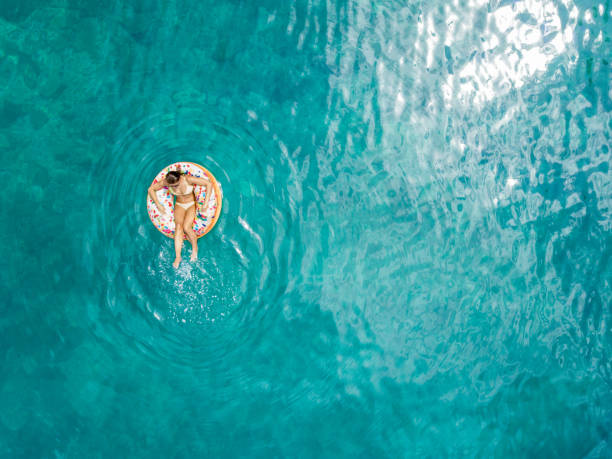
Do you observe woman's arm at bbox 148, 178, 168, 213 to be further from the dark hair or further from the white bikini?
the dark hair

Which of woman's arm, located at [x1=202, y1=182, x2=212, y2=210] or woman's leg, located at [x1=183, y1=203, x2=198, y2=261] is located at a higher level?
woman's arm, located at [x1=202, y1=182, x2=212, y2=210]

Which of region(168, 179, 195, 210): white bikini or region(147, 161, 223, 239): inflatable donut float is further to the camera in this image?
region(147, 161, 223, 239): inflatable donut float

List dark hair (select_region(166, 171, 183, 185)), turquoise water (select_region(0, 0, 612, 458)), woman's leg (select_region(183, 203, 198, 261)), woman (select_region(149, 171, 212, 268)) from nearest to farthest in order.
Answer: dark hair (select_region(166, 171, 183, 185)) → woman (select_region(149, 171, 212, 268)) → woman's leg (select_region(183, 203, 198, 261)) → turquoise water (select_region(0, 0, 612, 458))

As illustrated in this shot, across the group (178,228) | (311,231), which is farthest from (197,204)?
(311,231)

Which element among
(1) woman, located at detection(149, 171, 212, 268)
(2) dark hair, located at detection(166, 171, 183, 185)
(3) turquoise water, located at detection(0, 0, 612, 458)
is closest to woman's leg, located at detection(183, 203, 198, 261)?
(1) woman, located at detection(149, 171, 212, 268)

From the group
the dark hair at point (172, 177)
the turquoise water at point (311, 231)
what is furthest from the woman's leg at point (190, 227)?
the dark hair at point (172, 177)

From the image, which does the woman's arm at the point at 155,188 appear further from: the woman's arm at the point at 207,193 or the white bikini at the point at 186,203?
the woman's arm at the point at 207,193
